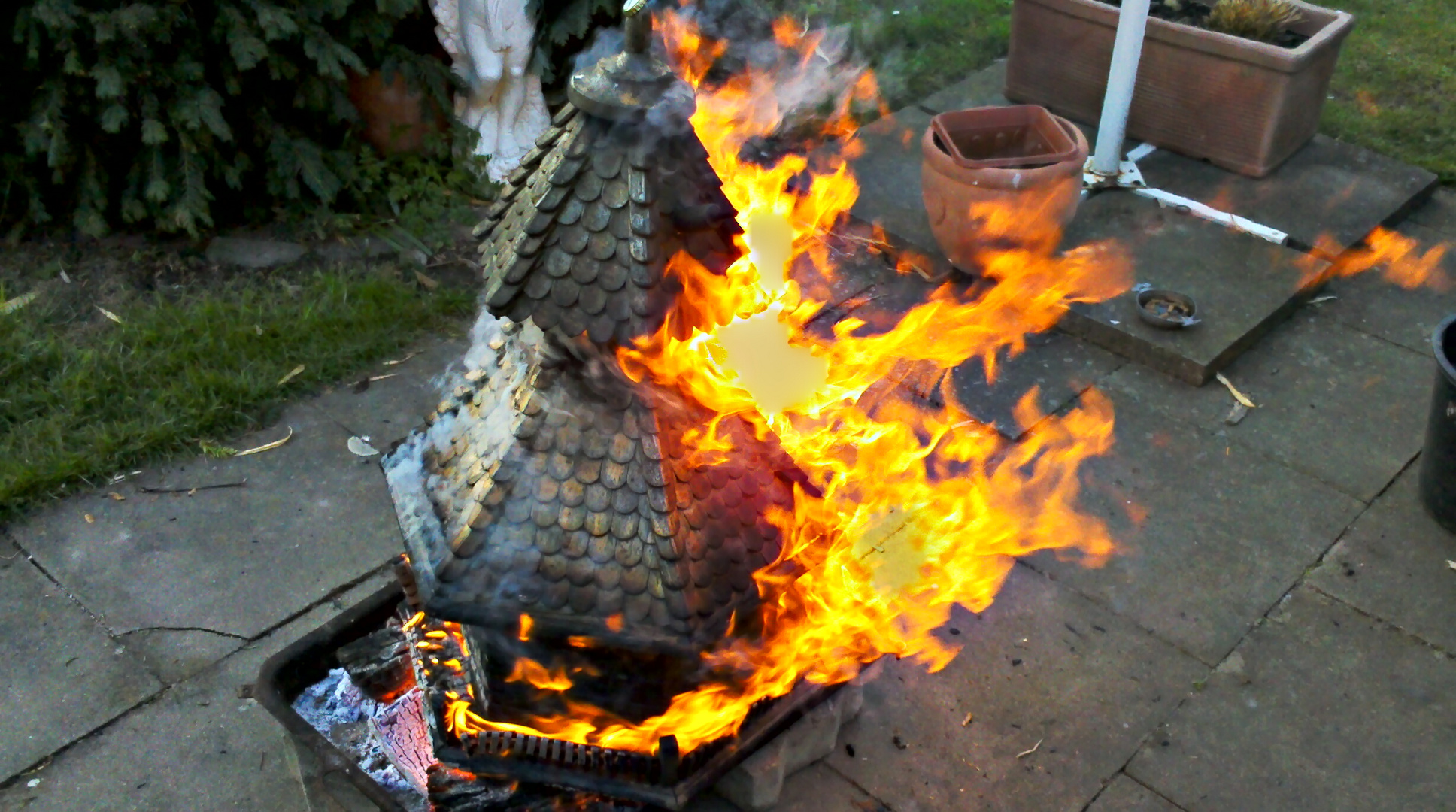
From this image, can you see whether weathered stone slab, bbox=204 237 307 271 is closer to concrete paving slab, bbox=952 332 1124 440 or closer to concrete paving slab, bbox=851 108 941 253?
concrete paving slab, bbox=851 108 941 253

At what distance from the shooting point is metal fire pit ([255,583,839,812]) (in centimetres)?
300

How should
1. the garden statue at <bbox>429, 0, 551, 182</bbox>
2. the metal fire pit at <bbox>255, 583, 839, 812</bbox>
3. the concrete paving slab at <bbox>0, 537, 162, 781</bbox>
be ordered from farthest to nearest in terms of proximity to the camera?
the garden statue at <bbox>429, 0, 551, 182</bbox> → the concrete paving slab at <bbox>0, 537, 162, 781</bbox> → the metal fire pit at <bbox>255, 583, 839, 812</bbox>

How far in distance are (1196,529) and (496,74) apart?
4.12m

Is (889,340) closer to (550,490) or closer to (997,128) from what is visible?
(997,128)

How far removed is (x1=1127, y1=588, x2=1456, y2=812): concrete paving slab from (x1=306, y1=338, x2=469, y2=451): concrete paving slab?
308cm

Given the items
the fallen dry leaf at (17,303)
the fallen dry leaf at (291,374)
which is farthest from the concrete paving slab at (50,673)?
the fallen dry leaf at (17,303)

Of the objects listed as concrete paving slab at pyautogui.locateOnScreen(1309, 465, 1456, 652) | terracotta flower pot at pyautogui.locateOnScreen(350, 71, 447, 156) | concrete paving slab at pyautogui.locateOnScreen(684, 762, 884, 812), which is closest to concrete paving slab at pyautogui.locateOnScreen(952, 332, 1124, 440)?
concrete paving slab at pyautogui.locateOnScreen(1309, 465, 1456, 652)

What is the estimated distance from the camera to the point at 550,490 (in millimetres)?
2729

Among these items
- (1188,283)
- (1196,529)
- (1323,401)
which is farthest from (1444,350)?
(1188,283)

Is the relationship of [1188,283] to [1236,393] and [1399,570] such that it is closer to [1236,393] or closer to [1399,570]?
[1236,393]

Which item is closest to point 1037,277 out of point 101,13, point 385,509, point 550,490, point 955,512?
point 955,512

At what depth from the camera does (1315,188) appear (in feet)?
21.4

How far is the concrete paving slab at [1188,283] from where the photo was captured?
5391mm

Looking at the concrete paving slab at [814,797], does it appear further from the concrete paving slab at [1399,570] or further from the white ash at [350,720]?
the concrete paving slab at [1399,570]
